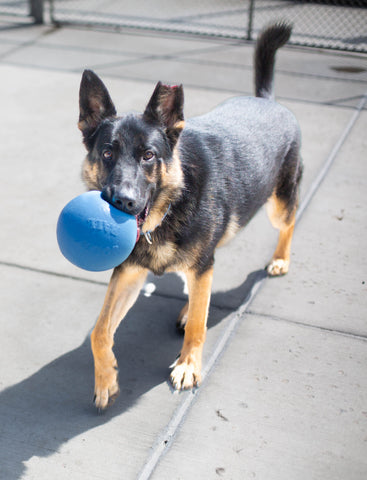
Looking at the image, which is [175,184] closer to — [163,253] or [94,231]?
[163,253]

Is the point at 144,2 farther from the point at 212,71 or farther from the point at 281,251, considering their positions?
the point at 281,251

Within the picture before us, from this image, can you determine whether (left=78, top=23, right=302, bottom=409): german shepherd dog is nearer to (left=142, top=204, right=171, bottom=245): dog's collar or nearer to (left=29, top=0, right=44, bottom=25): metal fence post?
(left=142, top=204, right=171, bottom=245): dog's collar

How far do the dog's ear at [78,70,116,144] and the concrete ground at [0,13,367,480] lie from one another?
130cm

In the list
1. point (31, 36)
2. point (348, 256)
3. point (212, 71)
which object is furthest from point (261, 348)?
point (31, 36)

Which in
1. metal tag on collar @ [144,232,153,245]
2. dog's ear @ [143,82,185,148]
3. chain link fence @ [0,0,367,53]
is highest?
dog's ear @ [143,82,185,148]

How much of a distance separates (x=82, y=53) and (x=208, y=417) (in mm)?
6730

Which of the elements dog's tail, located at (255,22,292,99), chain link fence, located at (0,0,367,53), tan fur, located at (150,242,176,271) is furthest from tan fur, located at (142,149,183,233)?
chain link fence, located at (0,0,367,53)

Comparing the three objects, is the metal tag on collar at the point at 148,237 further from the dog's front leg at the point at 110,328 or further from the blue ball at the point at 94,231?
the blue ball at the point at 94,231

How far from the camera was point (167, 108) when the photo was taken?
2912 mm

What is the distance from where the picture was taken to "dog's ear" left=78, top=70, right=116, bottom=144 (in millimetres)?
2875

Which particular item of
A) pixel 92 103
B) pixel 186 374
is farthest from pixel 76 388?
pixel 92 103

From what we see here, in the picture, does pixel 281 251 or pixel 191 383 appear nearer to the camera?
pixel 191 383

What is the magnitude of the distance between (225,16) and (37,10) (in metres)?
3.36

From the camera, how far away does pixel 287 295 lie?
3.86m
